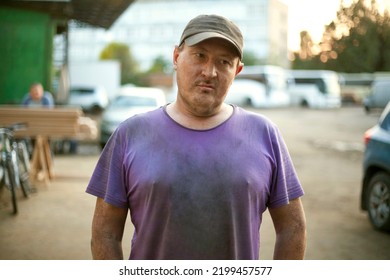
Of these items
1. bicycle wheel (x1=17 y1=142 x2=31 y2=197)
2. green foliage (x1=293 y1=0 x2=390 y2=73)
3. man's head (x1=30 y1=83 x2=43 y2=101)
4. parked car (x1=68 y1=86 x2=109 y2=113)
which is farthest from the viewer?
parked car (x1=68 y1=86 x2=109 y2=113)

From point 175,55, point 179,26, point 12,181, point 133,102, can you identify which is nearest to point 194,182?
point 175,55

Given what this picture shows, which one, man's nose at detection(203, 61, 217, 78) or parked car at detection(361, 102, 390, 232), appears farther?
parked car at detection(361, 102, 390, 232)

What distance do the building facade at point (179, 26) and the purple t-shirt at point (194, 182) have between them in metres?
56.3

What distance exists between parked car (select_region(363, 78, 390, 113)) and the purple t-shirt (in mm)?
26013

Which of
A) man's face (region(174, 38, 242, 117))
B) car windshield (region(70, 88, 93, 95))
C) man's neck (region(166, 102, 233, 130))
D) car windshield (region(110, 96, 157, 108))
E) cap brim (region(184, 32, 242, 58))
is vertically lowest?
car windshield (region(70, 88, 93, 95))

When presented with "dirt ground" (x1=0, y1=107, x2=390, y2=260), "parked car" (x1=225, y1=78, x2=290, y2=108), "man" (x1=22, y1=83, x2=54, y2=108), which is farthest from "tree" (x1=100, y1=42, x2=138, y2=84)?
"man" (x1=22, y1=83, x2=54, y2=108)

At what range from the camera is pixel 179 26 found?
62500 mm

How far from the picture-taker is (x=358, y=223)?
6.02 m

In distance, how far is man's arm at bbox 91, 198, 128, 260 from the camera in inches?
69.1

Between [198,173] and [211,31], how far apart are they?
40 cm

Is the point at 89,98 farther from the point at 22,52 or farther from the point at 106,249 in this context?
the point at 106,249

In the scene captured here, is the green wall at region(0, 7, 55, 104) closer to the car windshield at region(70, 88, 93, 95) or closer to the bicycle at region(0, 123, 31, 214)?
the bicycle at region(0, 123, 31, 214)
